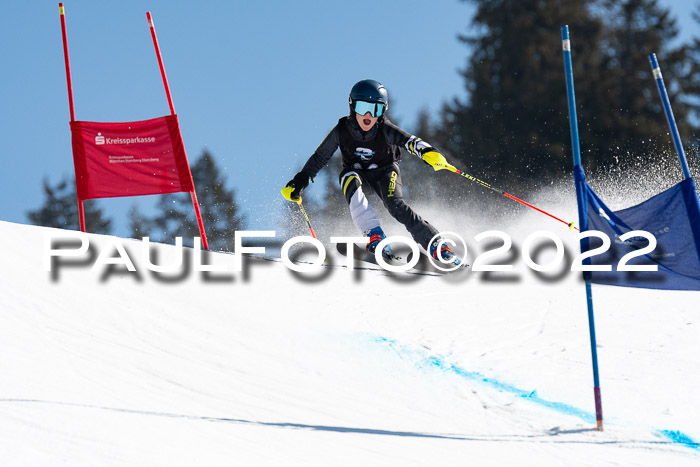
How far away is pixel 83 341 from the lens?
4840 millimetres

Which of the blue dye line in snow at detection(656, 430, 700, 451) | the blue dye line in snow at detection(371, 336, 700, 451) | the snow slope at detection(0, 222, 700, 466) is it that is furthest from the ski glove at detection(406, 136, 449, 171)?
the blue dye line in snow at detection(656, 430, 700, 451)

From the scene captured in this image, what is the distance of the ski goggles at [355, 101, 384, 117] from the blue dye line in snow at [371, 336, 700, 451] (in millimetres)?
2034

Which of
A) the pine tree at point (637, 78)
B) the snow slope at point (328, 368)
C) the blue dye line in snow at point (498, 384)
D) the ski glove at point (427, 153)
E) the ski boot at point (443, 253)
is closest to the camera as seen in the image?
the snow slope at point (328, 368)

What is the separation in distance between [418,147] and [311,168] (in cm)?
110

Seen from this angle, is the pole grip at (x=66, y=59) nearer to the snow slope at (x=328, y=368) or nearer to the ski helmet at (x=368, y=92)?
the snow slope at (x=328, y=368)

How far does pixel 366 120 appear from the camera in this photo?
6555mm

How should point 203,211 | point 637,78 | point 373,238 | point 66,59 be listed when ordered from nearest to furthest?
point 373,238, point 66,59, point 637,78, point 203,211

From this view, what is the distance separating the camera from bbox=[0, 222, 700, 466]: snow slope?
3.46 metres

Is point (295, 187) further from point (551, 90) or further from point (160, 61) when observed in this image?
point (551, 90)

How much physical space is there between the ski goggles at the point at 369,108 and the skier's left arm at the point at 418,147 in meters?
0.24

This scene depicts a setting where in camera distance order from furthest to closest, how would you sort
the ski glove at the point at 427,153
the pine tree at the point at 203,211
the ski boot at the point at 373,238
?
the pine tree at the point at 203,211 → the ski boot at the point at 373,238 → the ski glove at the point at 427,153

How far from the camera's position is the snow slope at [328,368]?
346 centimetres

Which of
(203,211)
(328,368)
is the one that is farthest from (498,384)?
(203,211)
